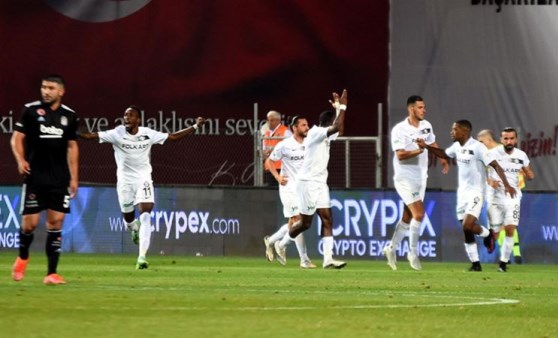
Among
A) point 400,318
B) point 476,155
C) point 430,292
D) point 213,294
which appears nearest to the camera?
point 400,318

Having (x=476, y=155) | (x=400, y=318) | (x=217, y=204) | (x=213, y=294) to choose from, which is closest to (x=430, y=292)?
(x=213, y=294)

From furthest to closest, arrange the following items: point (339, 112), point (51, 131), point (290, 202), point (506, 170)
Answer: point (290, 202)
point (506, 170)
point (339, 112)
point (51, 131)

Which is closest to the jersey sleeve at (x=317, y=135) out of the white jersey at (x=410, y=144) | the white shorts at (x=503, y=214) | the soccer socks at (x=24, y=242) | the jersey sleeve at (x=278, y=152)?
the white jersey at (x=410, y=144)

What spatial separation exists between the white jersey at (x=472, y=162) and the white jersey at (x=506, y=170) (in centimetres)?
120

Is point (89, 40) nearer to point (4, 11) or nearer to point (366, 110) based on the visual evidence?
point (4, 11)

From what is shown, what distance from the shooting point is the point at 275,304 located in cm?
1398

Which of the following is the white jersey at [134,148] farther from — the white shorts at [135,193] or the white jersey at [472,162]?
the white jersey at [472,162]

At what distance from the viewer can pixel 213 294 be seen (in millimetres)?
15305

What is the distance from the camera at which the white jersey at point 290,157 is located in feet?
84.5

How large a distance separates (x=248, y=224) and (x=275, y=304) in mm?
15759

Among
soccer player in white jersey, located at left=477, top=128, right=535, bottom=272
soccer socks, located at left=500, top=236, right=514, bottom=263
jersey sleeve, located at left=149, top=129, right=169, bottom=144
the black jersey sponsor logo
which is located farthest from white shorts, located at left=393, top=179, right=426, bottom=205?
the black jersey sponsor logo

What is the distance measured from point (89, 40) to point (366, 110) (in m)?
5.42

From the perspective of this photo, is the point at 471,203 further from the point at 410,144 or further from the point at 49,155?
the point at 49,155

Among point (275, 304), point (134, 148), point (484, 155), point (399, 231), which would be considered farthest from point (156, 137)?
point (275, 304)
